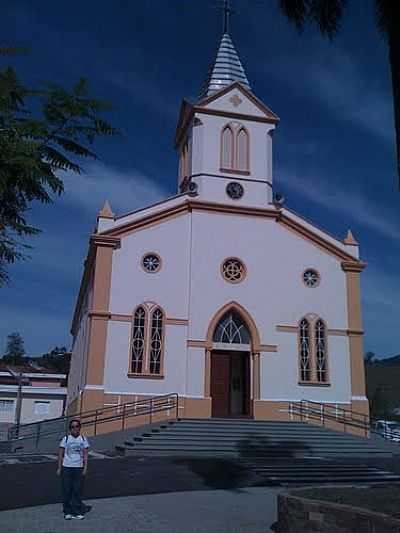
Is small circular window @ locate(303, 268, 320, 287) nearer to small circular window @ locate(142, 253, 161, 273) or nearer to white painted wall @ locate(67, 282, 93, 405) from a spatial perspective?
small circular window @ locate(142, 253, 161, 273)

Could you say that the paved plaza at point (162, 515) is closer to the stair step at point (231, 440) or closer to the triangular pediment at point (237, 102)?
the stair step at point (231, 440)

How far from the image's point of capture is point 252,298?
81.4 ft

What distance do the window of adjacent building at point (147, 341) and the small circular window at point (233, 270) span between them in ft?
10.3

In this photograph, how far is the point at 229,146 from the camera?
2712 cm

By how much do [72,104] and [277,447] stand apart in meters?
14.9

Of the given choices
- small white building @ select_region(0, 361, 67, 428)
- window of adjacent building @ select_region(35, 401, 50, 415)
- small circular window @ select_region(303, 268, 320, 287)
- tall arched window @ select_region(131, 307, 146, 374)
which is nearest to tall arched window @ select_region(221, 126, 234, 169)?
small circular window @ select_region(303, 268, 320, 287)

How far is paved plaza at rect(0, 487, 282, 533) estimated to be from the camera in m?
8.82

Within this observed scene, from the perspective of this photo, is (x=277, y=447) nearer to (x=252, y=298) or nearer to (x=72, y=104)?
(x=252, y=298)

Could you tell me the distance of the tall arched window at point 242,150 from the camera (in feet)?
88.5

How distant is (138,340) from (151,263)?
303cm

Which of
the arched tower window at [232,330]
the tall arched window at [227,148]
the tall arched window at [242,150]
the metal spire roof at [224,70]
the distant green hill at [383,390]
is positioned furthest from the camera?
the distant green hill at [383,390]

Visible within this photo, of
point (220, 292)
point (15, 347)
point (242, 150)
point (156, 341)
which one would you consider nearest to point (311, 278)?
point (220, 292)

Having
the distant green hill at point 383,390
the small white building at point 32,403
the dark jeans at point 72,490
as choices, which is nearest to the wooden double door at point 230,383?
the dark jeans at point 72,490

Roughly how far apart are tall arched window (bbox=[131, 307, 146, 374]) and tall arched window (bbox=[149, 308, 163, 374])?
1.11 feet
